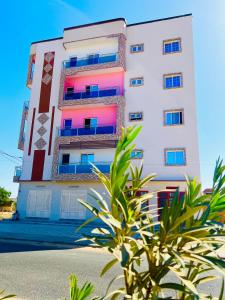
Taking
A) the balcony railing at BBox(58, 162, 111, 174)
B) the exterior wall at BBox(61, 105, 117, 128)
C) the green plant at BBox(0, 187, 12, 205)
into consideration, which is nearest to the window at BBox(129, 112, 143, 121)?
the exterior wall at BBox(61, 105, 117, 128)

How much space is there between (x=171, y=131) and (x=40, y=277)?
17.1 metres

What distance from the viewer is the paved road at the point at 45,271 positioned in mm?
5125

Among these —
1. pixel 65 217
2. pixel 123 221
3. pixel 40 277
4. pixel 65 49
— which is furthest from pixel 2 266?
pixel 65 49

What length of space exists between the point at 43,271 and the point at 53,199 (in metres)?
16.6

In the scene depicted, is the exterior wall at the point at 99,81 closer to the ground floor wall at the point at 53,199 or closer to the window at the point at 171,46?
the window at the point at 171,46

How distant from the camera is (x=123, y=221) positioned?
1418 mm

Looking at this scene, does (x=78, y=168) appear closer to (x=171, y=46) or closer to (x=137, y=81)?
(x=137, y=81)

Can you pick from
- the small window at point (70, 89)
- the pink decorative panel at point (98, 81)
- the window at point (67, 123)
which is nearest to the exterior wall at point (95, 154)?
the window at point (67, 123)

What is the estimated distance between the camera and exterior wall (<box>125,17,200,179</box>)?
20.5 metres

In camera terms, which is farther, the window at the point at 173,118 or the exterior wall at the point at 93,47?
the exterior wall at the point at 93,47

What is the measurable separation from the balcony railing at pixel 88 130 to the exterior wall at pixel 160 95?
1857 mm

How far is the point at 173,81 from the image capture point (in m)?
21.9


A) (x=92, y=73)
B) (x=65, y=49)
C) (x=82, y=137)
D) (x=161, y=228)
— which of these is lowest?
(x=161, y=228)

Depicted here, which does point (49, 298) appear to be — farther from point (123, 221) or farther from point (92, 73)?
point (92, 73)
